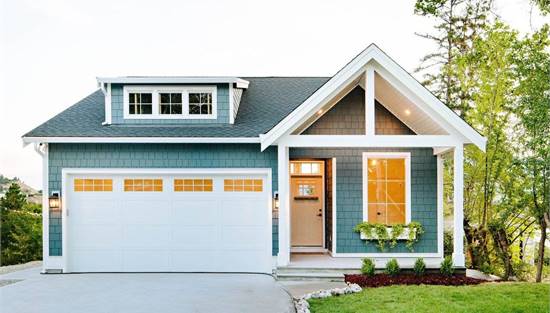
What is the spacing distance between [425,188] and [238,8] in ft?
30.7

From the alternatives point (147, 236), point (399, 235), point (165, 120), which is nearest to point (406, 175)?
point (399, 235)

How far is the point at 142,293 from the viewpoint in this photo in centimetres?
845

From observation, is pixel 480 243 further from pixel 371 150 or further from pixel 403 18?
pixel 403 18

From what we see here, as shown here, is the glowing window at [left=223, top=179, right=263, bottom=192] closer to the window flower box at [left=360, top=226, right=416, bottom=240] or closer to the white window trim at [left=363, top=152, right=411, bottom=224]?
the white window trim at [left=363, top=152, right=411, bottom=224]

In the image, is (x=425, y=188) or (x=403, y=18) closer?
(x=425, y=188)

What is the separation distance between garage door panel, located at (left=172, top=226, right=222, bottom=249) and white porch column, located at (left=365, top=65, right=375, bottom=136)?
3917 millimetres

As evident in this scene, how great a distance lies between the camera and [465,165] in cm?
1271

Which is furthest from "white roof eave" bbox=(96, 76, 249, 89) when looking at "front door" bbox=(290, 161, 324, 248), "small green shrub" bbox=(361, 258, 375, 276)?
"small green shrub" bbox=(361, 258, 375, 276)

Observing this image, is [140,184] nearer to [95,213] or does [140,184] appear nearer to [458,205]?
[95,213]

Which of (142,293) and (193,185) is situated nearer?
(142,293)

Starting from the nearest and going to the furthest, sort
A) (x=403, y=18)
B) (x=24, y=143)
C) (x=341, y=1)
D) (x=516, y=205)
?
(x=24, y=143), (x=516, y=205), (x=341, y=1), (x=403, y=18)

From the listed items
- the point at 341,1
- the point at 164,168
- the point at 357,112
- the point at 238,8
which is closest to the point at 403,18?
the point at 341,1

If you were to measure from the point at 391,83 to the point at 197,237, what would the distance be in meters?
5.22

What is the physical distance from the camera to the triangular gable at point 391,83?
9.33m
